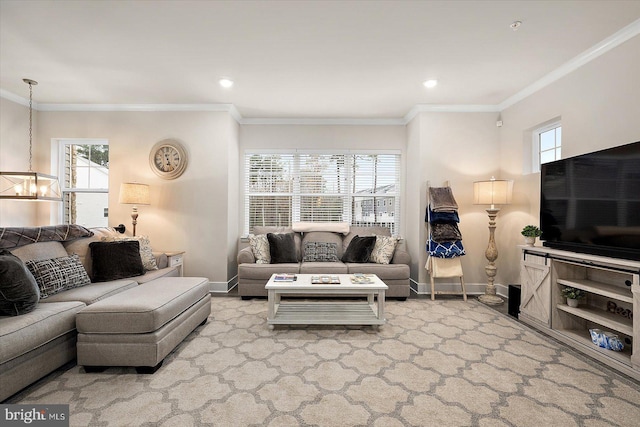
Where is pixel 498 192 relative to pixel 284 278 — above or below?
above

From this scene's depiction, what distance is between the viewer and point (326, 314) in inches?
123

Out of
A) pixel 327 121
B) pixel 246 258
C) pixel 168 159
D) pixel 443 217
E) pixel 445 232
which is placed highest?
pixel 327 121

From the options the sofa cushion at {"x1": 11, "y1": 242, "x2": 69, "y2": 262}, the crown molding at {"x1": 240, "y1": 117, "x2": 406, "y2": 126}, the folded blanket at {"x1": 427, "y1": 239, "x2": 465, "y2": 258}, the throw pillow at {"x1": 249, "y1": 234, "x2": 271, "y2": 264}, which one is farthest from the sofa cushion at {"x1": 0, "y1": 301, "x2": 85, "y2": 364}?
the folded blanket at {"x1": 427, "y1": 239, "x2": 465, "y2": 258}

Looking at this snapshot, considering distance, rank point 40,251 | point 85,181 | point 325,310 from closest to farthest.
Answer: point 40,251
point 325,310
point 85,181

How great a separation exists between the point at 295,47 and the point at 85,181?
3.91 metres

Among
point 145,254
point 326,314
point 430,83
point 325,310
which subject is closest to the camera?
point 326,314

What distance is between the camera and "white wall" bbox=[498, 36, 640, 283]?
2518mm

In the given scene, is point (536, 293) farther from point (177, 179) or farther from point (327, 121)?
point (177, 179)

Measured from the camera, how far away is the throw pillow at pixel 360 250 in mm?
4219

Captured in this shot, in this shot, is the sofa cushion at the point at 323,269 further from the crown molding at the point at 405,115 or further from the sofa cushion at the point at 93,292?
the crown molding at the point at 405,115

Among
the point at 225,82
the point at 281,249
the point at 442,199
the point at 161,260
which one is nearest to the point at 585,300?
the point at 442,199

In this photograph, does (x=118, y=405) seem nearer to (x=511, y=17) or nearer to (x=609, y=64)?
(x=511, y=17)

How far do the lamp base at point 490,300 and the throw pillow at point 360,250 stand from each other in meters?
1.55

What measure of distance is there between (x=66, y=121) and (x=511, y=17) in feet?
18.4
